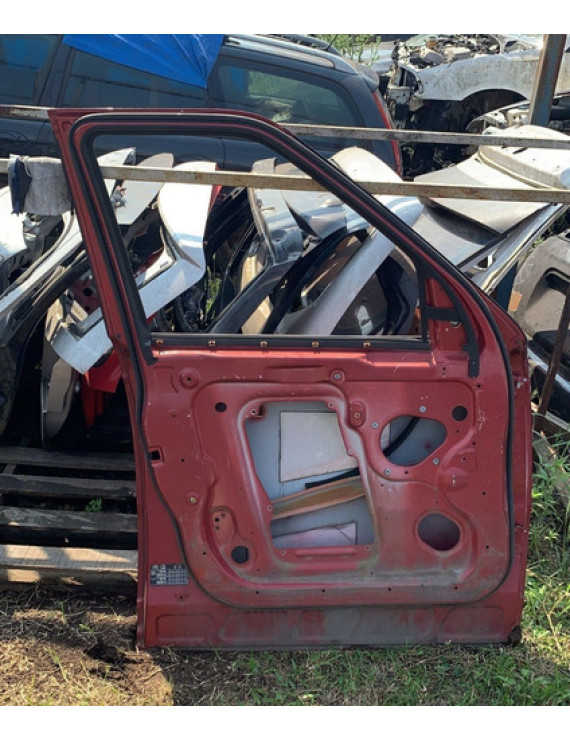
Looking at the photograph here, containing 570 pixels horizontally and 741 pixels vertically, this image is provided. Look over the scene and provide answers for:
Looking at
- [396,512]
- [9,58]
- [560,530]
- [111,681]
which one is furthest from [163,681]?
[9,58]

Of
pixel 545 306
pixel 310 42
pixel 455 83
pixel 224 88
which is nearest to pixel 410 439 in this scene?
pixel 545 306

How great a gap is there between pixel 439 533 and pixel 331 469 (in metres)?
0.44

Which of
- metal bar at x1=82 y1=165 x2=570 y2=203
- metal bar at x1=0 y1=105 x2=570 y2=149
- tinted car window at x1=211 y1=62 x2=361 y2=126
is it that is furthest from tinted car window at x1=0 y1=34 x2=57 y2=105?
metal bar at x1=82 y1=165 x2=570 y2=203

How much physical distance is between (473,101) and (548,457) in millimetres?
6814

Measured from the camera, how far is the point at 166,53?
21.0 ft

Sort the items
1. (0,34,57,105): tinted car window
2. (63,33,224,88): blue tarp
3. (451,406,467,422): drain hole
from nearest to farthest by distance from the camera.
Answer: (451,406,467,422): drain hole < (0,34,57,105): tinted car window < (63,33,224,88): blue tarp

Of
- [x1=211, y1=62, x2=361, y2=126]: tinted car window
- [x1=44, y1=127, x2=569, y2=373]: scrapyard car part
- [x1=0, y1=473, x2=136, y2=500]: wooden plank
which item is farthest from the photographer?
[x1=211, y1=62, x2=361, y2=126]: tinted car window

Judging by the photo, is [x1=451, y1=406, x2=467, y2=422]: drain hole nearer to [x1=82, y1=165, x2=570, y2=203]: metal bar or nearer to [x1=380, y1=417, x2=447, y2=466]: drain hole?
[x1=380, y1=417, x2=447, y2=466]: drain hole

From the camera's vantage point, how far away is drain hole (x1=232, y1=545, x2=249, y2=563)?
2746 mm

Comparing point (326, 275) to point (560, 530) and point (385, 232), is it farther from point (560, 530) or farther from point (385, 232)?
point (560, 530)

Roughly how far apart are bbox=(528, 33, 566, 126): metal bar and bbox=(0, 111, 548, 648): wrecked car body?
180cm

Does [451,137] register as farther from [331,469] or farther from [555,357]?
[331,469]

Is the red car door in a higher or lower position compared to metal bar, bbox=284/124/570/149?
lower

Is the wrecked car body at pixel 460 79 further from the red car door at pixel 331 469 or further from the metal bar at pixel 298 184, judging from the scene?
the red car door at pixel 331 469
